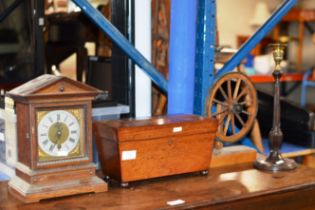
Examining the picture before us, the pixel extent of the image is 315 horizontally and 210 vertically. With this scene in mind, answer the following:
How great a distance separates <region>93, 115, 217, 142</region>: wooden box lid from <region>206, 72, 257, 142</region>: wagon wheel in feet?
0.57

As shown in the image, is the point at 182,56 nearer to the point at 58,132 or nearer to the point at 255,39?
the point at 255,39

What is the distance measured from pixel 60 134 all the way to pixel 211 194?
1.51 ft

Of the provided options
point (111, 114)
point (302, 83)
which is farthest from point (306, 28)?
point (111, 114)

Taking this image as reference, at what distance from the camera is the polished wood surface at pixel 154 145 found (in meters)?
1.44

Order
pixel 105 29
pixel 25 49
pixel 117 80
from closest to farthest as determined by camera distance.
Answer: pixel 105 29
pixel 117 80
pixel 25 49

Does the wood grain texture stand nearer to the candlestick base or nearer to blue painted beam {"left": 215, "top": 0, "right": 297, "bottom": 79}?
the candlestick base

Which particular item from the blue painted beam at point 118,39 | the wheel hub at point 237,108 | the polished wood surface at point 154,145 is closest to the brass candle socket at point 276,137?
the wheel hub at point 237,108

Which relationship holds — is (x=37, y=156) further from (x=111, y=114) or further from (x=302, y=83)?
(x=302, y=83)

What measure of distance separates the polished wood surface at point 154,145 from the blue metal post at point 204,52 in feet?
0.65

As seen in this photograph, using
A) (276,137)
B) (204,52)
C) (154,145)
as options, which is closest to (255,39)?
(204,52)

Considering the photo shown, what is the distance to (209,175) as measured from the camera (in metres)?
1.64

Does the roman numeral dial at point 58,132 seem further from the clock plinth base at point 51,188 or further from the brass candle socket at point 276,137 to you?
the brass candle socket at point 276,137

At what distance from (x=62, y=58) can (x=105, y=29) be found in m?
1.60

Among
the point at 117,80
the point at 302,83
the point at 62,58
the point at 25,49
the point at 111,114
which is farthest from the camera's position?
Answer: the point at 302,83
